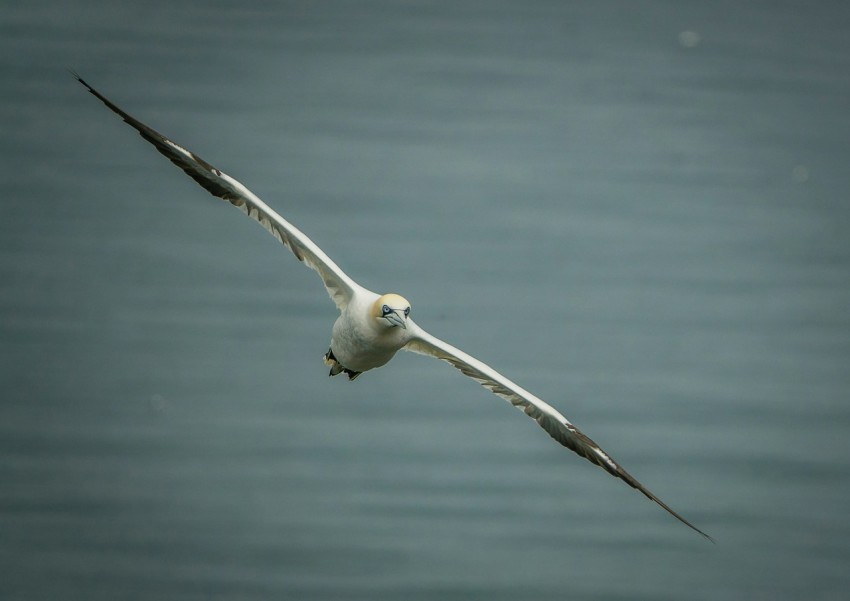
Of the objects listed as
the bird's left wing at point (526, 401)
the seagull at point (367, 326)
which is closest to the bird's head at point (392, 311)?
the seagull at point (367, 326)

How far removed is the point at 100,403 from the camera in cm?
880

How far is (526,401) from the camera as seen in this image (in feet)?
21.6

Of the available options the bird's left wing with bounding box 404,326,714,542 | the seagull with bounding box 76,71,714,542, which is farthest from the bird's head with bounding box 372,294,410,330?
the bird's left wing with bounding box 404,326,714,542

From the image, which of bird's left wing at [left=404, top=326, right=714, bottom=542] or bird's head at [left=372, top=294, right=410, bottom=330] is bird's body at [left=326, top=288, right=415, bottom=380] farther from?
bird's left wing at [left=404, top=326, right=714, bottom=542]

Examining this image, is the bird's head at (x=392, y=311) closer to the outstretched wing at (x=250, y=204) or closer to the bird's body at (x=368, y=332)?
the bird's body at (x=368, y=332)

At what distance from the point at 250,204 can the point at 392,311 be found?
3.45ft

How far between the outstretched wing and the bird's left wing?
539 mm

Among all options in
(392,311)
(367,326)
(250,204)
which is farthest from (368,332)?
(250,204)

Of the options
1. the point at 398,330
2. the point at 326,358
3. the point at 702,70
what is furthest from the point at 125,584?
the point at 702,70

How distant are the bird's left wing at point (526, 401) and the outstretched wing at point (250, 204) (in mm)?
539

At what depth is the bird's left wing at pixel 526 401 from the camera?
20.7ft

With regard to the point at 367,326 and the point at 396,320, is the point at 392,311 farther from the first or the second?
the point at 367,326

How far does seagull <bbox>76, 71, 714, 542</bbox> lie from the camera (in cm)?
618

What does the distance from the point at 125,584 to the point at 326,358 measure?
2875mm
